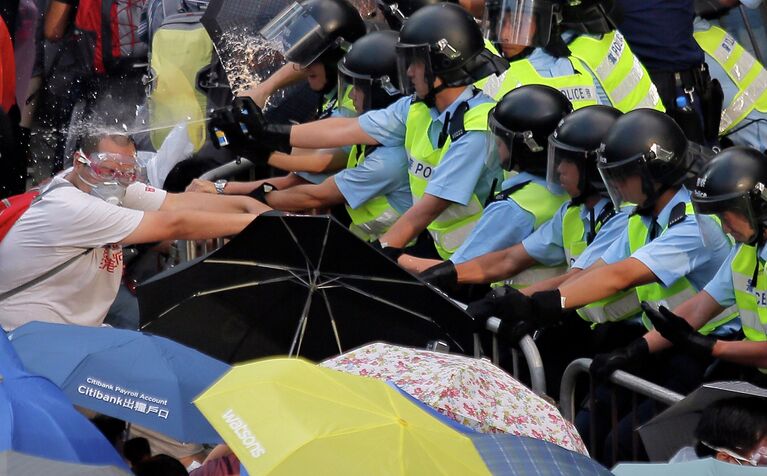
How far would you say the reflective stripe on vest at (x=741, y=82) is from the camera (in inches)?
338

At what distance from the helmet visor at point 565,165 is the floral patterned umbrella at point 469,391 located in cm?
196

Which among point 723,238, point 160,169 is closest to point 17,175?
point 160,169

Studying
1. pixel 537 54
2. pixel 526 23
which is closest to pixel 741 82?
pixel 537 54

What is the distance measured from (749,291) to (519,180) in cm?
153

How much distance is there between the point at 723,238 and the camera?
6531 millimetres

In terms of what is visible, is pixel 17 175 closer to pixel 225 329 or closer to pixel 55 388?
pixel 225 329

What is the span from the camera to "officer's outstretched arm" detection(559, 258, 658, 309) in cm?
649

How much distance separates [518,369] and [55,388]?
8.34 feet

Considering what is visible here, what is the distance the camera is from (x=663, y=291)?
6727 millimetres

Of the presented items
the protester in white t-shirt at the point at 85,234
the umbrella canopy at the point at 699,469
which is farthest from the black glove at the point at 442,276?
the umbrella canopy at the point at 699,469

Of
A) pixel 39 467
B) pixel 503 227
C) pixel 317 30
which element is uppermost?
pixel 39 467

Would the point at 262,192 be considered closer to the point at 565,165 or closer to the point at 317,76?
the point at 317,76

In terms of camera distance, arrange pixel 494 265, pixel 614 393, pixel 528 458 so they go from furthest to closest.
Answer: pixel 494 265 → pixel 614 393 → pixel 528 458

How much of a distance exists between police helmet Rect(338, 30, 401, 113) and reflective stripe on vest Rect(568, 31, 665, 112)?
3.02 ft
